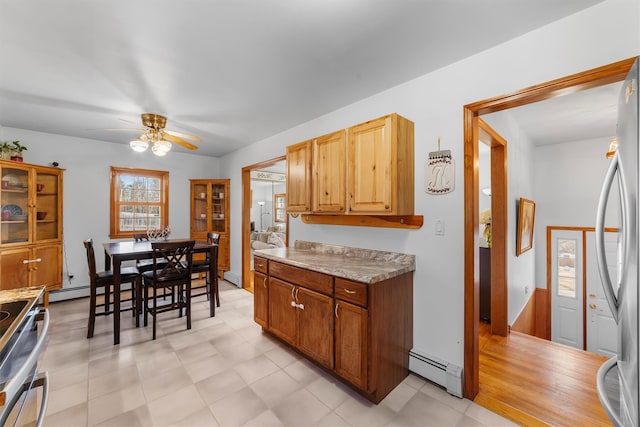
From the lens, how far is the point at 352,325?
1.99 metres

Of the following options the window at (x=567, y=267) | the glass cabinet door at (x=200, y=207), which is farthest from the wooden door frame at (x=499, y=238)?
the glass cabinet door at (x=200, y=207)

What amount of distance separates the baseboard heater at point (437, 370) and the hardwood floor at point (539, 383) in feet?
0.59

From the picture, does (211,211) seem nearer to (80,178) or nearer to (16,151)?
(80,178)

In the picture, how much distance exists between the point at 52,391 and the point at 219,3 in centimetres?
293

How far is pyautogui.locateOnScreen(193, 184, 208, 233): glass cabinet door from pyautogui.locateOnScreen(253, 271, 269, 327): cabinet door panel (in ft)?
9.98

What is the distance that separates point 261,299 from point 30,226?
3353 mm

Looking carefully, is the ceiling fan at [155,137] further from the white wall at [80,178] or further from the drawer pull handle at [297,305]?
the drawer pull handle at [297,305]

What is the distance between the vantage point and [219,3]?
152 cm

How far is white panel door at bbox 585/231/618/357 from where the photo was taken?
388 centimetres

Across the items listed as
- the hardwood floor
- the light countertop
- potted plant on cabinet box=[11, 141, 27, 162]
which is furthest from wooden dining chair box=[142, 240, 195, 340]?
the hardwood floor

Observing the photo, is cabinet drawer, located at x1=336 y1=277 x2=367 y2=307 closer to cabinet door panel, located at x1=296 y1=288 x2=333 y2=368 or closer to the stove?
cabinet door panel, located at x1=296 y1=288 x2=333 y2=368

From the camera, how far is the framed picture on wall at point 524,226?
3.42 metres

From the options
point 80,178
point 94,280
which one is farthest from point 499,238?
point 80,178

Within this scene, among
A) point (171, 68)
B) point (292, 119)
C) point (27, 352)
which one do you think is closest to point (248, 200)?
point (292, 119)
